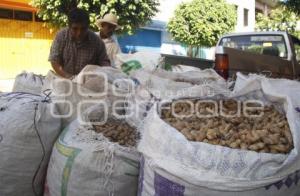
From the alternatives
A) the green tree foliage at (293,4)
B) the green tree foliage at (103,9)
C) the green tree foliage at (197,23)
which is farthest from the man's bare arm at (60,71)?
the green tree foliage at (197,23)

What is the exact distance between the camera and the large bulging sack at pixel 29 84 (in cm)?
349

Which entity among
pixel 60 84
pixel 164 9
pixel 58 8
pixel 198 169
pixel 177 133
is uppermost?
pixel 164 9

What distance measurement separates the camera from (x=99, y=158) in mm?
2195

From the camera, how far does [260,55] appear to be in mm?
5848

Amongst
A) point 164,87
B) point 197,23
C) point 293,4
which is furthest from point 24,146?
point 197,23

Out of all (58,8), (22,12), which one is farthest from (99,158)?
(22,12)

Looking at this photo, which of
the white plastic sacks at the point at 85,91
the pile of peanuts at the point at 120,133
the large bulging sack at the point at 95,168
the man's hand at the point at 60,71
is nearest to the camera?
the large bulging sack at the point at 95,168

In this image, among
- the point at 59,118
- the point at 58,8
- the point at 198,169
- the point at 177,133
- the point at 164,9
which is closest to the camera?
the point at 198,169

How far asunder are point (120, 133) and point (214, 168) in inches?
34.0

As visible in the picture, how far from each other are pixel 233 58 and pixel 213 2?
45.8 ft

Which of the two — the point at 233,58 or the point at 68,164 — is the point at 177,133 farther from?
the point at 233,58

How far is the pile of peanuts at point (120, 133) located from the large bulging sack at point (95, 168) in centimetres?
6

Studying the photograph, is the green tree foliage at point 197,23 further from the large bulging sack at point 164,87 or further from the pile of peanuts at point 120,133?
the pile of peanuts at point 120,133

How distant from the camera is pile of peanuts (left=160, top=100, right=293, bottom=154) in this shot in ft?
5.99
